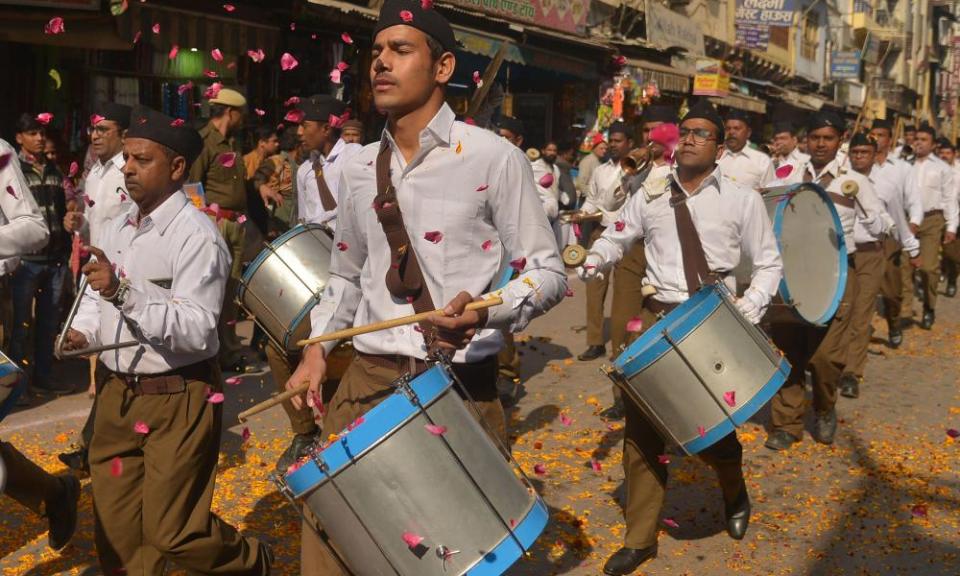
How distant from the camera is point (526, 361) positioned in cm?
1036

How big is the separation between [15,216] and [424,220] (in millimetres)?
2840

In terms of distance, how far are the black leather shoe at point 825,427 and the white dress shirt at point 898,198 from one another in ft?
9.50

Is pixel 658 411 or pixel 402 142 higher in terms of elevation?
pixel 402 142

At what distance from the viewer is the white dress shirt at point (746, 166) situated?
33.7ft

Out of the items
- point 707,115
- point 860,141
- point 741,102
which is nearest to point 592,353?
point 860,141

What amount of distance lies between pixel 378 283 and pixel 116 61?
9.05 m

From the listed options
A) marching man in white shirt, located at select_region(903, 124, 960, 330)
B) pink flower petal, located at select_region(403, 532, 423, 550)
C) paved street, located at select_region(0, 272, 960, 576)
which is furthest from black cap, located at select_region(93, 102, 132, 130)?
marching man in white shirt, located at select_region(903, 124, 960, 330)

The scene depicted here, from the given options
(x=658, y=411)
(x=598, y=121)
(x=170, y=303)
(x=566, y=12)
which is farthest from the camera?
(x=598, y=121)

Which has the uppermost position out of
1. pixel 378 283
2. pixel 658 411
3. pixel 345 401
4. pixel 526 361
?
pixel 378 283

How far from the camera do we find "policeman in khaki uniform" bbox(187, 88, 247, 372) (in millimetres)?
9453

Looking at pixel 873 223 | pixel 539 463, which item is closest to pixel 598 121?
pixel 873 223

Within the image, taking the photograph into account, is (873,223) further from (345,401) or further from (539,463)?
(345,401)

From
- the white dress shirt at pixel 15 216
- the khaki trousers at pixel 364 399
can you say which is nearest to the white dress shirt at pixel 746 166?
the white dress shirt at pixel 15 216

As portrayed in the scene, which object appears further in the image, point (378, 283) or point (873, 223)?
point (873, 223)
